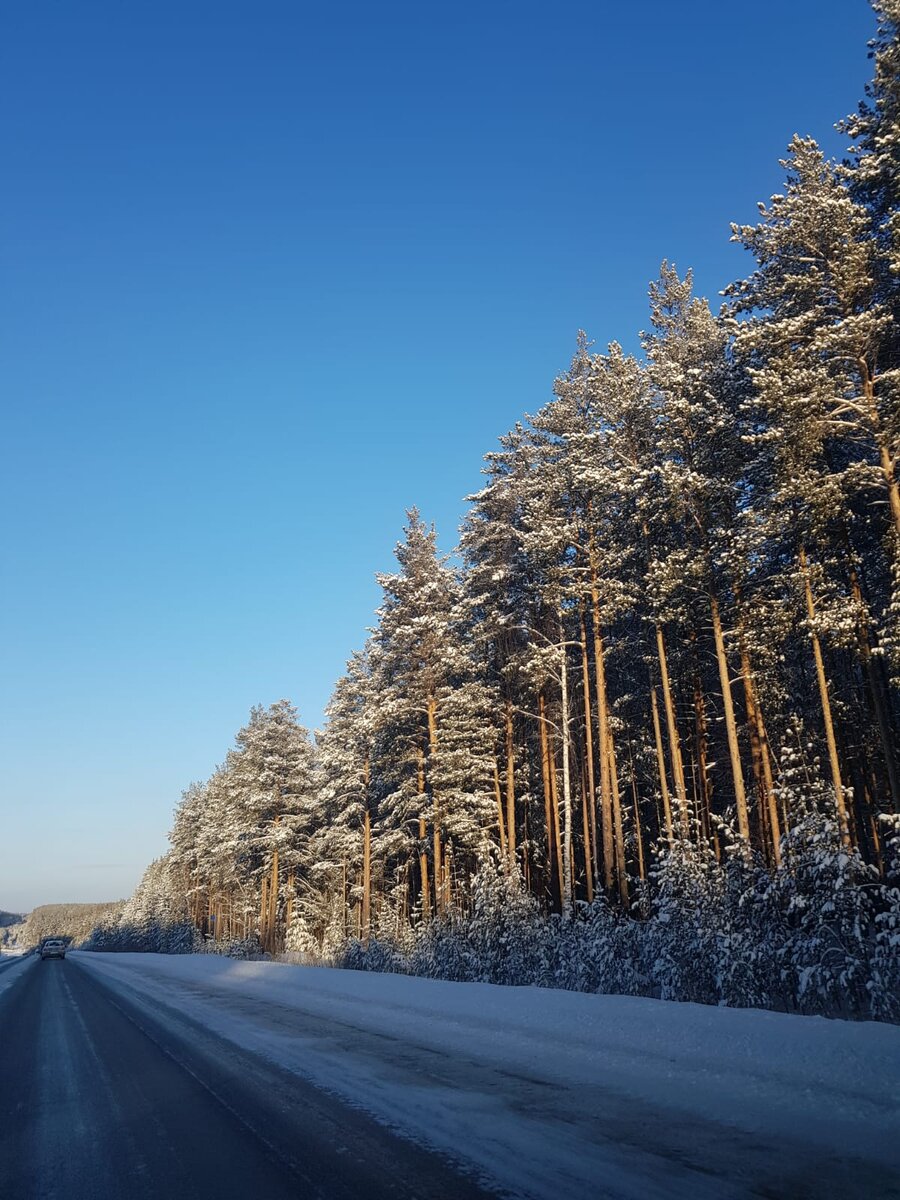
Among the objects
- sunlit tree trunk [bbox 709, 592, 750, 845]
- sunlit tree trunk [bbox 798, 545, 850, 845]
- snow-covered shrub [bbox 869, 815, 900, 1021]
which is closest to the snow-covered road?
snow-covered shrub [bbox 869, 815, 900, 1021]

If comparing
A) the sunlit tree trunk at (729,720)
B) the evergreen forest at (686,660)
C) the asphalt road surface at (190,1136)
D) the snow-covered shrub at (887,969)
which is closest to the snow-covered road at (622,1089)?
the asphalt road surface at (190,1136)

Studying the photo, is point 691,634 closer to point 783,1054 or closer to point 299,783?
point 783,1054

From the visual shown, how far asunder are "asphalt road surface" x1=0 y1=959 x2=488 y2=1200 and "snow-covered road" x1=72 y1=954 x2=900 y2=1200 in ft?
1.45

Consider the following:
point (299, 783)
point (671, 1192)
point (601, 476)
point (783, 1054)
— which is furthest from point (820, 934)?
point (299, 783)

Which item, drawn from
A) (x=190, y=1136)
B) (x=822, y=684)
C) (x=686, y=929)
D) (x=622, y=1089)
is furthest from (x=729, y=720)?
(x=190, y=1136)

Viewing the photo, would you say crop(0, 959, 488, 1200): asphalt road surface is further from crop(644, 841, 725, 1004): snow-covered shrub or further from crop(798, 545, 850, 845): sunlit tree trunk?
crop(798, 545, 850, 845): sunlit tree trunk

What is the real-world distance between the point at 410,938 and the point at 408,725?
332 inches

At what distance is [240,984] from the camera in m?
23.3

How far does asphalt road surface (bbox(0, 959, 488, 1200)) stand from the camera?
5332 mm

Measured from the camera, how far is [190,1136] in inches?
262

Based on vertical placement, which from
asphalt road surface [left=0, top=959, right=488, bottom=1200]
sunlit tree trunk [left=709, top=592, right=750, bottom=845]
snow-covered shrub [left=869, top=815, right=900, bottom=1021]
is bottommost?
asphalt road surface [left=0, top=959, right=488, bottom=1200]

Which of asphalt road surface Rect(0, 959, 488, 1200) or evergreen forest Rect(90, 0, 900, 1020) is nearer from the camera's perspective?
asphalt road surface Rect(0, 959, 488, 1200)

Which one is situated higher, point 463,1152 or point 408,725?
point 408,725

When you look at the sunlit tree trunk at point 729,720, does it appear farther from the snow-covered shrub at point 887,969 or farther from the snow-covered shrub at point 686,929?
the snow-covered shrub at point 887,969
